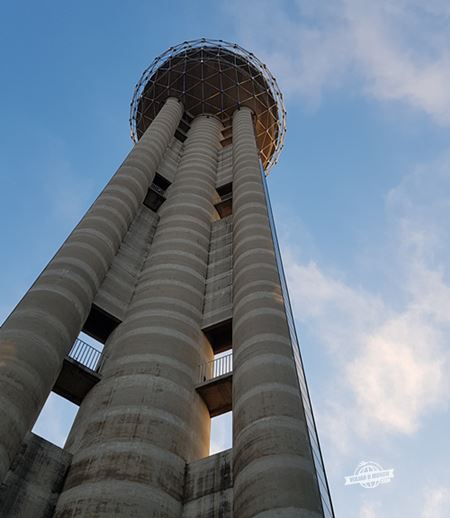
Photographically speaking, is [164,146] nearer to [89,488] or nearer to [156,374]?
[156,374]

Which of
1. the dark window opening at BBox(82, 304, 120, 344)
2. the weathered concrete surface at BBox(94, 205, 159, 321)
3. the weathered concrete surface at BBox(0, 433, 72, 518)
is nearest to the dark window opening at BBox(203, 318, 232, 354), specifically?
the weathered concrete surface at BBox(94, 205, 159, 321)

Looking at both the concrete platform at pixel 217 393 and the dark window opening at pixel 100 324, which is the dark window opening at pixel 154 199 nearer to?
the dark window opening at pixel 100 324

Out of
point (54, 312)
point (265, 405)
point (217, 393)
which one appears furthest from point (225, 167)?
point (265, 405)

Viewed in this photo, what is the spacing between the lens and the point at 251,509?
1219 cm

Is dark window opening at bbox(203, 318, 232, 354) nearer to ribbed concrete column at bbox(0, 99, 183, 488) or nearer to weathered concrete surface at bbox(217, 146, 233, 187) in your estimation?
ribbed concrete column at bbox(0, 99, 183, 488)

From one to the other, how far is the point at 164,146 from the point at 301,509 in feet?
104

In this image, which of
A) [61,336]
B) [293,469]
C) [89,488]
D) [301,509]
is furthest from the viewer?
[61,336]

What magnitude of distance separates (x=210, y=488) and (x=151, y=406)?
361 centimetres

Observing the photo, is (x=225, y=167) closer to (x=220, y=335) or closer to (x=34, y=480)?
(x=220, y=335)

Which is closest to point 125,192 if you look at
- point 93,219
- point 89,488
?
point 93,219

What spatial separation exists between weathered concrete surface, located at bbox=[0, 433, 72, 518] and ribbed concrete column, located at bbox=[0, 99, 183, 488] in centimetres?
111

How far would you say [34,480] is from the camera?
49.4 ft

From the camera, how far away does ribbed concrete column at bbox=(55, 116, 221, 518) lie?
14641mm

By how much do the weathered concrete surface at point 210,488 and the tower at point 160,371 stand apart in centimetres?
4
